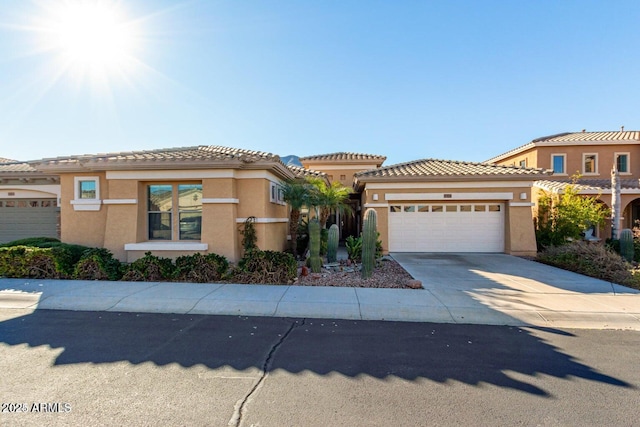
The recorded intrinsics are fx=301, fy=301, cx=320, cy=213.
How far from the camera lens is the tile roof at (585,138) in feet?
65.9

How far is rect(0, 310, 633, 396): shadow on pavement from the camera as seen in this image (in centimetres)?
382

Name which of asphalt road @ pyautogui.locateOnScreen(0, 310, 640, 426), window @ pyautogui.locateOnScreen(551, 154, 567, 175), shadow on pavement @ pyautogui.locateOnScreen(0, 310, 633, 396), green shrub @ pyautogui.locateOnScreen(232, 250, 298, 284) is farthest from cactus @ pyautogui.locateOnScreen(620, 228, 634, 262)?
green shrub @ pyautogui.locateOnScreen(232, 250, 298, 284)

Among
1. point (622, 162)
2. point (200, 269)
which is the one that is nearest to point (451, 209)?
point (200, 269)

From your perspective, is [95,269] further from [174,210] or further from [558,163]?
[558,163]

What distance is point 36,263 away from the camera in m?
8.31

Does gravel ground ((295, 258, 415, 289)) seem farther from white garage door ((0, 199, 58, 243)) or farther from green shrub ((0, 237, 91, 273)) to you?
white garage door ((0, 199, 58, 243))

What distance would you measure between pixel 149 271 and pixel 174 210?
100 inches

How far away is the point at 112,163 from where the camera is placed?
934cm

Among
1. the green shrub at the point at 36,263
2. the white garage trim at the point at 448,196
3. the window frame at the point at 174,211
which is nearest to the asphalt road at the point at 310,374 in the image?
the green shrub at the point at 36,263

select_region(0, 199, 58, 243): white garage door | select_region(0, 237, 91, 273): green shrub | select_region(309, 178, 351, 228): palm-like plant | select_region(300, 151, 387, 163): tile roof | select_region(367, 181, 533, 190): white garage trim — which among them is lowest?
select_region(0, 237, 91, 273): green shrub

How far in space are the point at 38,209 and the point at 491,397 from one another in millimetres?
16912

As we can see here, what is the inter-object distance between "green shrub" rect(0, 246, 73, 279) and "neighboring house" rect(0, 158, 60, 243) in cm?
470

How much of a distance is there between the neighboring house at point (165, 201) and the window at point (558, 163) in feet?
66.5

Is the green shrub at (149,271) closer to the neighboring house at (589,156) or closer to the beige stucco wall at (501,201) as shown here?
the beige stucco wall at (501,201)
